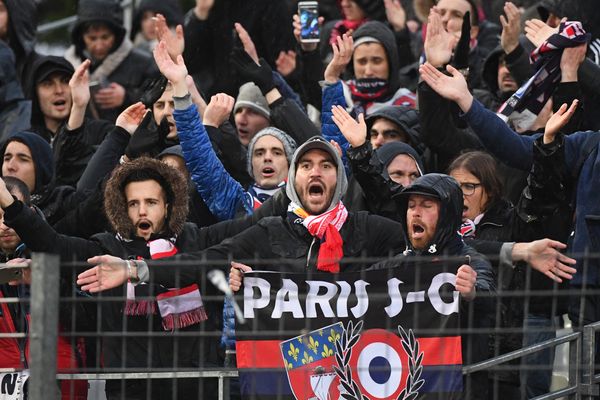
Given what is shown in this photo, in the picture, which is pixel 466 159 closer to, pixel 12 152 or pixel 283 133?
pixel 283 133

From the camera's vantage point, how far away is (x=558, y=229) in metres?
8.52

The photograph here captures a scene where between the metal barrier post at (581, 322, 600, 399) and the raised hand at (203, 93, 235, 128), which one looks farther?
the raised hand at (203, 93, 235, 128)

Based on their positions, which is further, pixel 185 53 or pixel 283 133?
pixel 185 53

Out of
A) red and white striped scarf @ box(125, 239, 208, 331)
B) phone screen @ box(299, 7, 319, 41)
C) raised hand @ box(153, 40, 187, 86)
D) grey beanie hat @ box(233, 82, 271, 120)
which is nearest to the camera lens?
red and white striped scarf @ box(125, 239, 208, 331)

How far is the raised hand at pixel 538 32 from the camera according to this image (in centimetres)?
912

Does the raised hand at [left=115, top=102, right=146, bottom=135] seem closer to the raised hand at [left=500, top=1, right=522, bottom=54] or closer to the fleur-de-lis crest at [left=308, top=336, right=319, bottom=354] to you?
the raised hand at [left=500, top=1, right=522, bottom=54]

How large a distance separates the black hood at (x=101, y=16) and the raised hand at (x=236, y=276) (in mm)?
5462

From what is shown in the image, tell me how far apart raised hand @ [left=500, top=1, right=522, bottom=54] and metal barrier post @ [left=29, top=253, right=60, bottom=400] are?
538 cm

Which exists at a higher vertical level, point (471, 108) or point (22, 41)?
point (22, 41)

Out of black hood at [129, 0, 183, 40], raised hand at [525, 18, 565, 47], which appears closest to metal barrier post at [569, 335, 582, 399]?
raised hand at [525, 18, 565, 47]

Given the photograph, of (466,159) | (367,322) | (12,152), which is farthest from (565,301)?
(12,152)

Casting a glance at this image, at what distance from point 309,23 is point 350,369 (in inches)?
169

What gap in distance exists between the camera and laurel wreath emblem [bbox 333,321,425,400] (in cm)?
676

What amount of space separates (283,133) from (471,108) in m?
1.63
